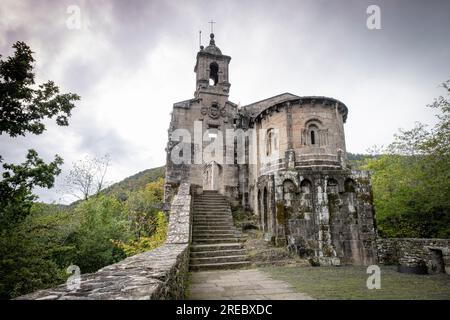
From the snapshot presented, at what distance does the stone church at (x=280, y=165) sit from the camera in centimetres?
965

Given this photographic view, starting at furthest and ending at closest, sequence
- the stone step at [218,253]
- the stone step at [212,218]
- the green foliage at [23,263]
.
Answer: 1. the stone step at [212,218]
2. the green foliage at [23,263]
3. the stone step at [218,253]

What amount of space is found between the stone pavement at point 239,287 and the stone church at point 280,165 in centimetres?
324

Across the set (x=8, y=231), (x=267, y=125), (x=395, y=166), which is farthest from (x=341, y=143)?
(x=8, y=231)

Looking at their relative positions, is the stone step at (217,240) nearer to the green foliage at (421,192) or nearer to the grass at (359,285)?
the grass at (359,285)

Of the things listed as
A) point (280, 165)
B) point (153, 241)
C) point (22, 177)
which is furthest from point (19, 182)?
point (280, 165)

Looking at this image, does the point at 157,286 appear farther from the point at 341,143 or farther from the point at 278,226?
the point at 341,143

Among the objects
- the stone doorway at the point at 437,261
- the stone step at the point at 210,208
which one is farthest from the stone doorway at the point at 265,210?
the stone doorway at the point at 437,261

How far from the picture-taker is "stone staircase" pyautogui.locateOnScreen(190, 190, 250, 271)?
798 cm

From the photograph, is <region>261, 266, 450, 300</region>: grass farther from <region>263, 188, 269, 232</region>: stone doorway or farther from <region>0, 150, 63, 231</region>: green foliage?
<region>0, 150, 63, 231</region>: green foliage

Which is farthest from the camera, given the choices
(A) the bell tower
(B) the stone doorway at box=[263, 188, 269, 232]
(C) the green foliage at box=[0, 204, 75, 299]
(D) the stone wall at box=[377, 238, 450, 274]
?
(A) the bell tower

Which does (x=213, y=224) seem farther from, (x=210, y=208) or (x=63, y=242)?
(x=63, y=242)

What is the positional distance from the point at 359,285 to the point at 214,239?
5237 mm

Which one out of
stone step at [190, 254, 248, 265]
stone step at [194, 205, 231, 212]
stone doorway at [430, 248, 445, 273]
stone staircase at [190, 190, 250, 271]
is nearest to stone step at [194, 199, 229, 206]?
stone staircase at [190, 190, 250, 271]

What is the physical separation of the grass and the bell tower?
13.1m
